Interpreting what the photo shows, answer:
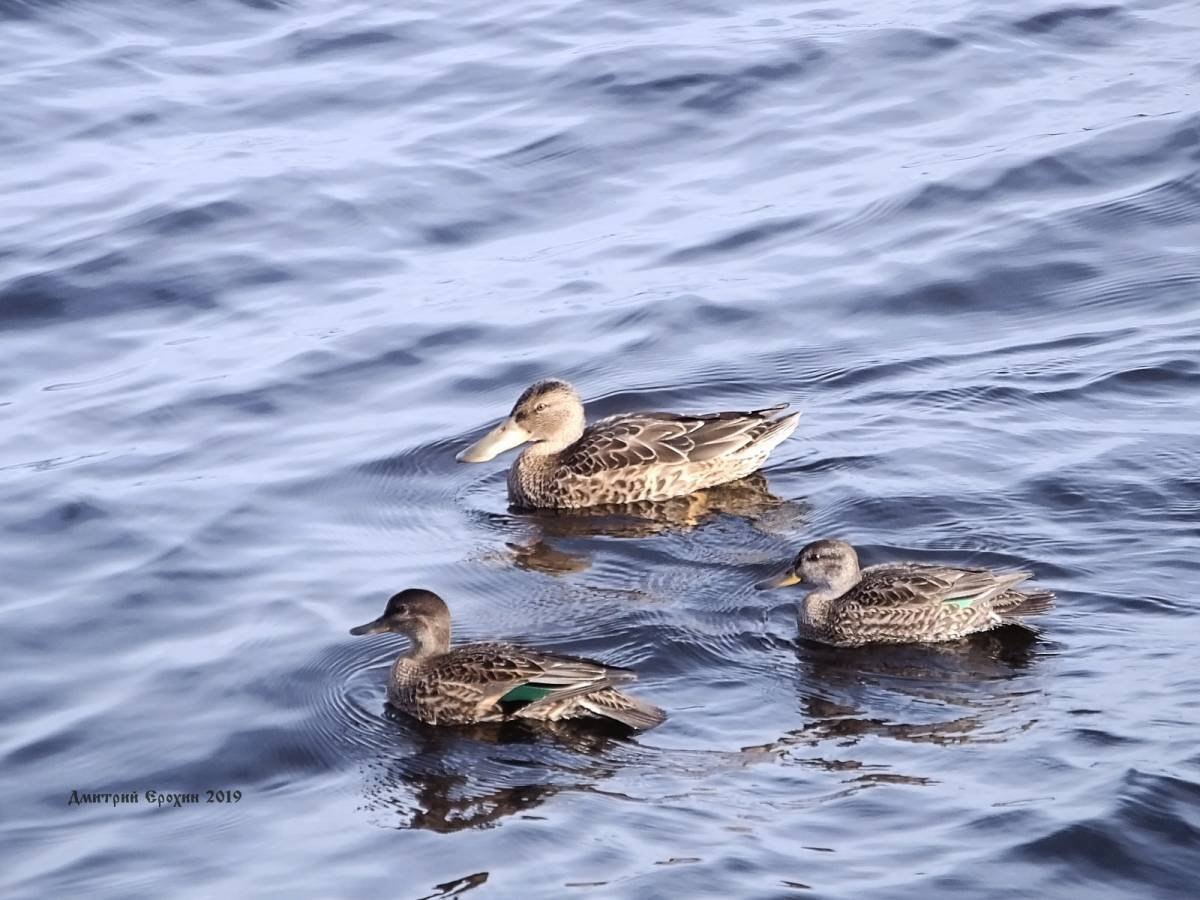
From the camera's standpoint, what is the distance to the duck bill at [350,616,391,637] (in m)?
9.27

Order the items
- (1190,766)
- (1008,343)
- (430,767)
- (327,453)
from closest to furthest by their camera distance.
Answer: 1. (1190,766)
2. (430,767)
3. (327,453)
4. (1008,343)

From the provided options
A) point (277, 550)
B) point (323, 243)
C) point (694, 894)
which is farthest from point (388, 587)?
point (323, 243)

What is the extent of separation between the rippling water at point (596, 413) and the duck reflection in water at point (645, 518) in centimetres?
4

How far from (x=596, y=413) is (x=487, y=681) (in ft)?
14.3

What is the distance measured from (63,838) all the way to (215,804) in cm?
61

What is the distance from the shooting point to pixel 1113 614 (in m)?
9.29

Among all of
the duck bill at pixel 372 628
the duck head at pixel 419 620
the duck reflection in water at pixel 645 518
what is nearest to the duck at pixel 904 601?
the duck reflection in water at pixel 645 518

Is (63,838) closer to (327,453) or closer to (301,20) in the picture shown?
(327,453)

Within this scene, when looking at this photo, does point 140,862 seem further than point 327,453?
No

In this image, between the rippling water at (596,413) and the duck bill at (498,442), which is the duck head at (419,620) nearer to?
the rippling water at (596,413)

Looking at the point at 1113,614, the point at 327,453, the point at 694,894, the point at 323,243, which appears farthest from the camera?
the point at 323,243

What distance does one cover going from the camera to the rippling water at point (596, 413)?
793 centimetres

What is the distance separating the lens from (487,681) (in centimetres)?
885

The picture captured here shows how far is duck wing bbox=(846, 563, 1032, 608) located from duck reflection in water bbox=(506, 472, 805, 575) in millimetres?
1358
